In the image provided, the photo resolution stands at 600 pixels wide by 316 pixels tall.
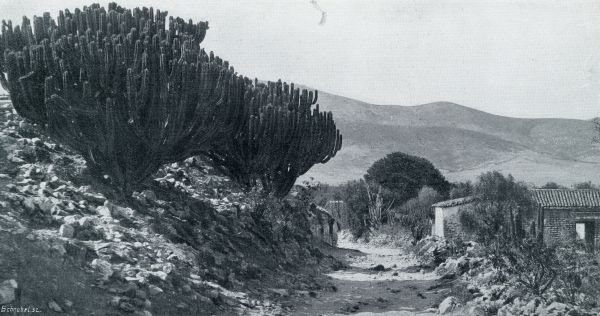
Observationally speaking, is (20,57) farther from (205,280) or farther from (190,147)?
(205,280)

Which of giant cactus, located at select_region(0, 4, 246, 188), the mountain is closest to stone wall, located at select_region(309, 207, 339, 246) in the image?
giant cactus, located at select_region(0, 4, 246, 188)

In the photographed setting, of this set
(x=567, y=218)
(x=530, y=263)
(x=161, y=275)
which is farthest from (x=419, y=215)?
(x=161, y=275)

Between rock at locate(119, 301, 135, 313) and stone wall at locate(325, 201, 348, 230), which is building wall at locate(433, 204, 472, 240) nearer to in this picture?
stone wall at locate(325, 201, 348, 230)

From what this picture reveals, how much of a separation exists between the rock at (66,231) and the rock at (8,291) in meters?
1.89

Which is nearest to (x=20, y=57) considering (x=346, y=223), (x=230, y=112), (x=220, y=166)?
(x=230, y=112)

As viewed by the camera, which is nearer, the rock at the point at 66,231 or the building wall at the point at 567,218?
the rock at the point at 66,231

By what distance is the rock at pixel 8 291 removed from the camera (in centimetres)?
525

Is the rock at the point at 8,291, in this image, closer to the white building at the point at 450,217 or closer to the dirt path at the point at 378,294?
the dirt path at the point at 378,294

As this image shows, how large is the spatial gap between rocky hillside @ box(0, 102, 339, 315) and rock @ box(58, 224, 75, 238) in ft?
0.05

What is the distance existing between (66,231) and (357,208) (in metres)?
26.4

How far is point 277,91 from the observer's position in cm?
1681

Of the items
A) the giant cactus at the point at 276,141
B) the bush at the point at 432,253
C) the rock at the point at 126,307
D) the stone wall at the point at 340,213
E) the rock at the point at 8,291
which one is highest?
the giant cactus at the point at 276,141

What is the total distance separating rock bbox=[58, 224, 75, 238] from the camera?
24.3 ft

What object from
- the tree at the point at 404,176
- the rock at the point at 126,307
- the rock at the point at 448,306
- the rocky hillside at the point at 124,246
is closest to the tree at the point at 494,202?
the tree at the point at 404,176
